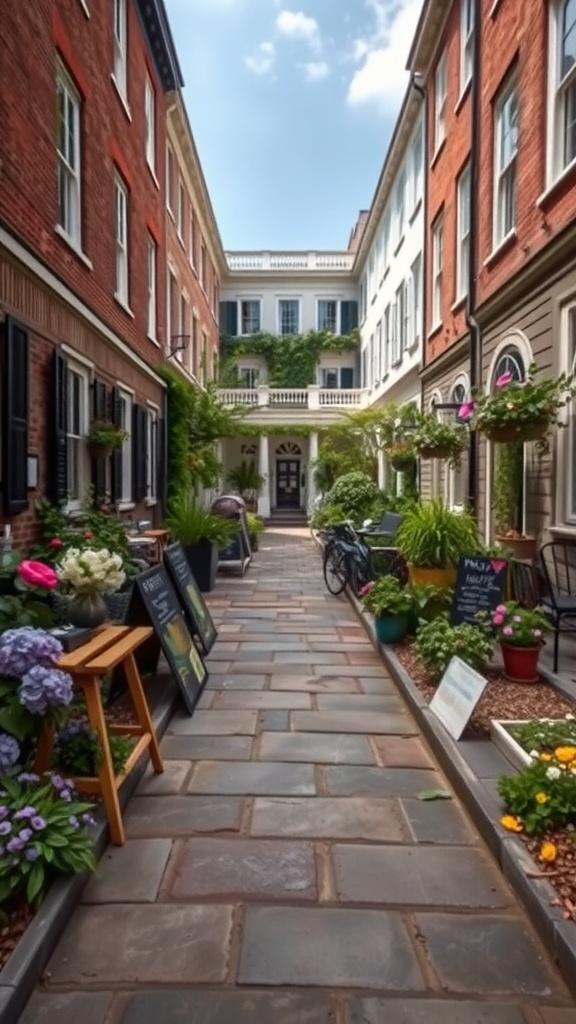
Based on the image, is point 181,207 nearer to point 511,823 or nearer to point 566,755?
point 566,755

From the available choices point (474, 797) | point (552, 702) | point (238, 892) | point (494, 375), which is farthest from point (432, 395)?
point (238, 892)

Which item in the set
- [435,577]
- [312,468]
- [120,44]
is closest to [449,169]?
[120,44]

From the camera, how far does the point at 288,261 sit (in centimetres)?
2559

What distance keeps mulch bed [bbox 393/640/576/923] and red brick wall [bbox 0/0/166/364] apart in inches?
195

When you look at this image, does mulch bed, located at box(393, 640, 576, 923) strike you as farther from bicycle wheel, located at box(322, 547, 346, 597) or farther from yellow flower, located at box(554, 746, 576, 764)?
bicycle wheel, located at box(322, 547, 346, 597)

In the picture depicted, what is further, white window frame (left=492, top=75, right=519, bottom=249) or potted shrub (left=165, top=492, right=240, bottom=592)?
potted shrub (left=165, top=492, right=240, bottom=592)

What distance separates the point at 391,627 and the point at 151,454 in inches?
271

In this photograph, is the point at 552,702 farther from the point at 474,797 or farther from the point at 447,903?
the point at 447,903

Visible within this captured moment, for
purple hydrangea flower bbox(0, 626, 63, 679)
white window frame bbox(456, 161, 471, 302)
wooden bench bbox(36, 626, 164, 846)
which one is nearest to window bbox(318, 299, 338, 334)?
white window frame bbox(456, 161, 471, 302)

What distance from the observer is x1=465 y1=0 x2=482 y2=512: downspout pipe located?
8570 mm

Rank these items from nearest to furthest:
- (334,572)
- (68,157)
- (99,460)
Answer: (68,157), (99,460), (334,572)

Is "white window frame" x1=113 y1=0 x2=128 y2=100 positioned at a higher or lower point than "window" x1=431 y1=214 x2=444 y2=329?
higher

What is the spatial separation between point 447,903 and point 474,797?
612 millimetres

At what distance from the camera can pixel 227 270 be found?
24.6m
